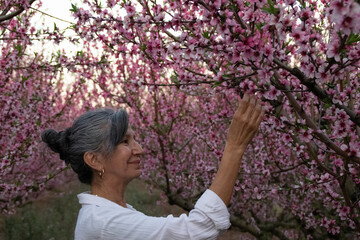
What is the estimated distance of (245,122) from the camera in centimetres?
152

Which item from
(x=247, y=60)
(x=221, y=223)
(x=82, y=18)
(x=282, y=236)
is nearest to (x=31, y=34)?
(x=82, y=18)

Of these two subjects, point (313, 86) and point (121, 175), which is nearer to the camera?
point (313, 86)

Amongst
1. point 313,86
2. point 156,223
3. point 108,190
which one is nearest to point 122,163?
point 108,190

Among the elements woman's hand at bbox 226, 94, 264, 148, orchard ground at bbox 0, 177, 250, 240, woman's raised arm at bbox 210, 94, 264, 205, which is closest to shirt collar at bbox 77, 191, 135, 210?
woman's raised arm at bbox 210, 94, 264, 205

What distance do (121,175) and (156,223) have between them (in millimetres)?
567

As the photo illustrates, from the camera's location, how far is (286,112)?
2736mm

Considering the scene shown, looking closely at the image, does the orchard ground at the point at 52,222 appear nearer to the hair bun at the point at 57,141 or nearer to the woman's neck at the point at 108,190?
the hair bun at the point at 57,141

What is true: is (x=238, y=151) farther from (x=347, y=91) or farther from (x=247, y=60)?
(x=347, y=91)

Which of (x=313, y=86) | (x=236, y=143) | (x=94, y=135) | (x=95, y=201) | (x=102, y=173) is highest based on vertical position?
(x=313, y=86)

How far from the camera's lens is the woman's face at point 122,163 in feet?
6.69

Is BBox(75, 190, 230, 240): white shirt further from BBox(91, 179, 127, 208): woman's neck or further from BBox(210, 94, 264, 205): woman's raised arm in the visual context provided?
BBox(91, 179, 127, 208): woman's neck

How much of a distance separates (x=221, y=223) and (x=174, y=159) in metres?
5.25

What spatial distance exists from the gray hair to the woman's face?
0.04 metres

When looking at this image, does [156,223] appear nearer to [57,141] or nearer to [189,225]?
[189,225]
